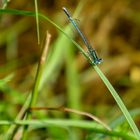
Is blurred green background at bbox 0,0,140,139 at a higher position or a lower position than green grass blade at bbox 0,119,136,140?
higher

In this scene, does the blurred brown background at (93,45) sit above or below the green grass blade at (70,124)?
above

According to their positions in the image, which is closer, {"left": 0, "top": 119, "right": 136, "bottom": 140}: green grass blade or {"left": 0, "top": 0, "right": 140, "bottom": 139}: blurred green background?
{"left": 0, "top": 119, "right": 136, "bottom": 140}: green grass blade

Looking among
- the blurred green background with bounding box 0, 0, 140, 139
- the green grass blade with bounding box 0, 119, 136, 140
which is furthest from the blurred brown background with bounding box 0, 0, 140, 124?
the green grass blade with bounding box 0, 119, 136, 140

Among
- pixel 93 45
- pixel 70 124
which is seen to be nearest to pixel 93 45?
pixel 93 45

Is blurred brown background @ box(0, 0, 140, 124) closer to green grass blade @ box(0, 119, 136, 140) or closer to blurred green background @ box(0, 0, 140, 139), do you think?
blurred green background @ box(0, 0, 140, 139)

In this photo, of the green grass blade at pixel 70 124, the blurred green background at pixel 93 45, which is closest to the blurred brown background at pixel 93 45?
the blurred green background at pixel 93 45

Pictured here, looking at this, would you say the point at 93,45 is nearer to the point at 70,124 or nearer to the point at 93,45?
the point at 93,45

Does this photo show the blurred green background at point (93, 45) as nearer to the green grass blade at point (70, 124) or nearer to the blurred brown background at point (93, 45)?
the blurred brown background at point (93, 45)

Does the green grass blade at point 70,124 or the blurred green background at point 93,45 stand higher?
the blurred green background at point 93,45

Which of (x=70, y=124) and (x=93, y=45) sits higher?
(x=93, y=45)

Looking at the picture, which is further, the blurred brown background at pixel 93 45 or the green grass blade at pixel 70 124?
the blurred brown background at pixel 93 45

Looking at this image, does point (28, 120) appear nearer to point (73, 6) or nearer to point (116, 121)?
point (116, 121)
